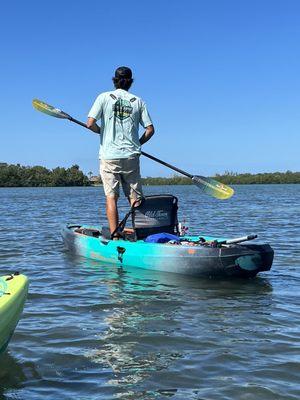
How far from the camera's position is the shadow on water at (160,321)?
12.6 feet

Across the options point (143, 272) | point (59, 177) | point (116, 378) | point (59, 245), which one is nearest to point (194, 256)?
point (143, 272)

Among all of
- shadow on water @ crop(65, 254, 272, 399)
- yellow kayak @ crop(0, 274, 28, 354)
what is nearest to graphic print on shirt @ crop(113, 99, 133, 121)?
shadow on water @ crop(65, 254, 272, 399)

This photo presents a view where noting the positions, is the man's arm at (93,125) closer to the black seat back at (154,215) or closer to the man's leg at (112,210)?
the man's leg at (112,210)

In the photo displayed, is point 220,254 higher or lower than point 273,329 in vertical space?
higher

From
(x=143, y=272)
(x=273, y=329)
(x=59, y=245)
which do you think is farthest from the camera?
(x=59, y=245)

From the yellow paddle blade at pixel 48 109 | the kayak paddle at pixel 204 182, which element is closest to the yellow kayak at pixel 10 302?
the kayak paddle at pixel 204 182

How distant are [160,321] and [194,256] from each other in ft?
5.76

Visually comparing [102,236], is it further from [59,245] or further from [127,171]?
[59,245]

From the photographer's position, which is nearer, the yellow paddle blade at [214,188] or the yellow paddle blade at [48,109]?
the yellow paddle blade at [214,188]

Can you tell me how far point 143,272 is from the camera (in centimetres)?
735

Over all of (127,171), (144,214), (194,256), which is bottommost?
(194,256)

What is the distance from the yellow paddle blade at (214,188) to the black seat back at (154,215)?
1038 millimetres

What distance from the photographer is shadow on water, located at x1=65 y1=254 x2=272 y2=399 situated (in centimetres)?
383

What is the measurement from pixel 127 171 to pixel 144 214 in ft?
2.15
